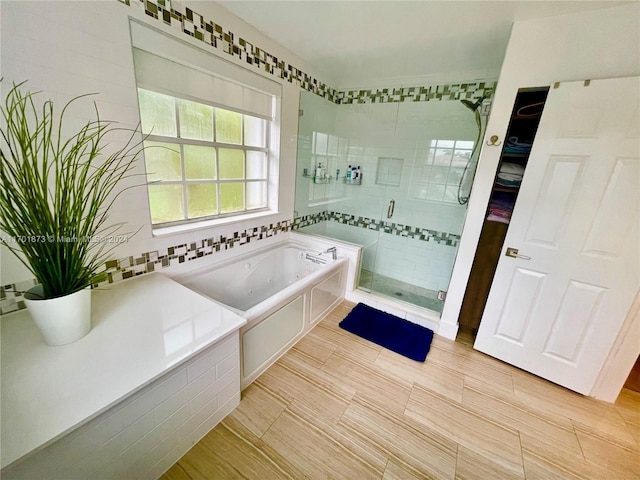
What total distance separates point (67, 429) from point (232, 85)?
2226 mm

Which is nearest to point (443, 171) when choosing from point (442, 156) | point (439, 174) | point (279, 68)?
point (439, 174)

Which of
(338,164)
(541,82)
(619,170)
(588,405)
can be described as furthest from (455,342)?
(338,164)

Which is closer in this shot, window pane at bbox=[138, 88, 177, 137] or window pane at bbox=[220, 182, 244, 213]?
window pane at bbox=[138, 88, 177, 137]

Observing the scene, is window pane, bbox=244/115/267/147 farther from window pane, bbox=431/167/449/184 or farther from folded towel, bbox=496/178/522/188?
folded towel, bbox=496/178/522/188

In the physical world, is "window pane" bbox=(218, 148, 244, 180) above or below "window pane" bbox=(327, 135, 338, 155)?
below

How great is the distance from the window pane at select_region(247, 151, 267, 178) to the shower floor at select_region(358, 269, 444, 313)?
5.08 ft

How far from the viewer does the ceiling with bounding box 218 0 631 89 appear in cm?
152

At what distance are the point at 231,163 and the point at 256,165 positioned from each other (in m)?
0.29

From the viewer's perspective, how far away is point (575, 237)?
1.57 m

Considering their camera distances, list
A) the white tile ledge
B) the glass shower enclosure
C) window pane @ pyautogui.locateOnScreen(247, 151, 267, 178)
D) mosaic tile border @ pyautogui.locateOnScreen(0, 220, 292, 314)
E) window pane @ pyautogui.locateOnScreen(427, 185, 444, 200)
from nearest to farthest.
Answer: the white tile ledge → mosaic tile border @ pyautogui.locateOnScreen(0, 220, 292, 314) → window pane @ pyautogui.locateOnScreen(247, 151, 267, 178) → the glass shower enclosure → window pane @ pyautogui.locateOnScreen(427, 185, 444, 200)

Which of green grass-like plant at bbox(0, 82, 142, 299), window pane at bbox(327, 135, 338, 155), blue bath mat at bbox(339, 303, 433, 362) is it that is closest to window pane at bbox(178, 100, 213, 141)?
green grass-like plant at bbox(0, 82, 142, 299)

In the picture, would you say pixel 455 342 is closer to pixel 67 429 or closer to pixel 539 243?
pixel 539 243

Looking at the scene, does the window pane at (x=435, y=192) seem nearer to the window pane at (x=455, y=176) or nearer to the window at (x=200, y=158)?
the window pane at (x=455, y=176)

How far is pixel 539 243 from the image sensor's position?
1.69m
